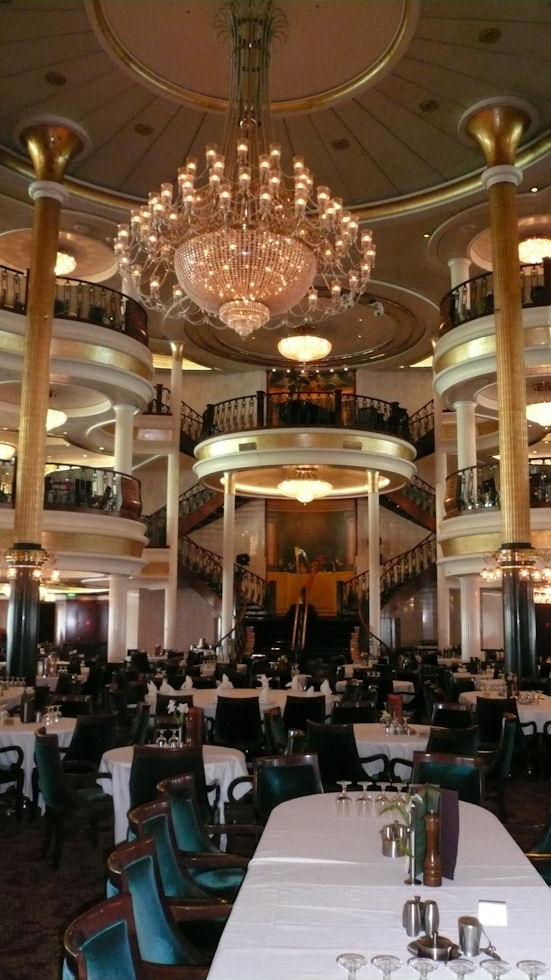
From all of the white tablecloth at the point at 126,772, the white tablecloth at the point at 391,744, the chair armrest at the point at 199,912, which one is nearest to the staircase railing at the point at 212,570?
the white tablecloth at the point at 391,744

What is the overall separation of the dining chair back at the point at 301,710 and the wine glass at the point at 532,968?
623cm

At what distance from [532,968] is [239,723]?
628 centimetres

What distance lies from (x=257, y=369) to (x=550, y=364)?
1298 centimetres

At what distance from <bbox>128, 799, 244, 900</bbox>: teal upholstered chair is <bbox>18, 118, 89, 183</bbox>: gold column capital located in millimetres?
10981

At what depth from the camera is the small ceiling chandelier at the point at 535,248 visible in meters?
15.0

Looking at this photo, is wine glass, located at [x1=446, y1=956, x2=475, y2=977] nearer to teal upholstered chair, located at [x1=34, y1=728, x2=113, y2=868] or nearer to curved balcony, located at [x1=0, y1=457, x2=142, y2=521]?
teal upholstered chair, located at [x1=34, y1=728, x2=113, y2=868]

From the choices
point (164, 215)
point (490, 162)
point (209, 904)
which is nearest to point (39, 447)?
point (164, 215)

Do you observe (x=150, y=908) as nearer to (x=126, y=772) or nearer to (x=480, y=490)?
(x=126, y=772)

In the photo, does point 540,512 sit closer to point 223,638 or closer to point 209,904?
point 223,638

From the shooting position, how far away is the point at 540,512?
1378 cm

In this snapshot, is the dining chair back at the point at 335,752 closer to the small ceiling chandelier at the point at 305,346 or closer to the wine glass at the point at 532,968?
the wine glass at the point at 532,968

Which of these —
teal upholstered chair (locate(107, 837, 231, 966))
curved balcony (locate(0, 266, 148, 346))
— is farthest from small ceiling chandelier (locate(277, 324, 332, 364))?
teal upholstered chair (locate(107, 837, 231, 966))

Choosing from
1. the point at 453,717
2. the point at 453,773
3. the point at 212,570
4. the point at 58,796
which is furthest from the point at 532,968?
the point at 212,570

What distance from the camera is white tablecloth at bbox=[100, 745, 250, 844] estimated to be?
5.61m
